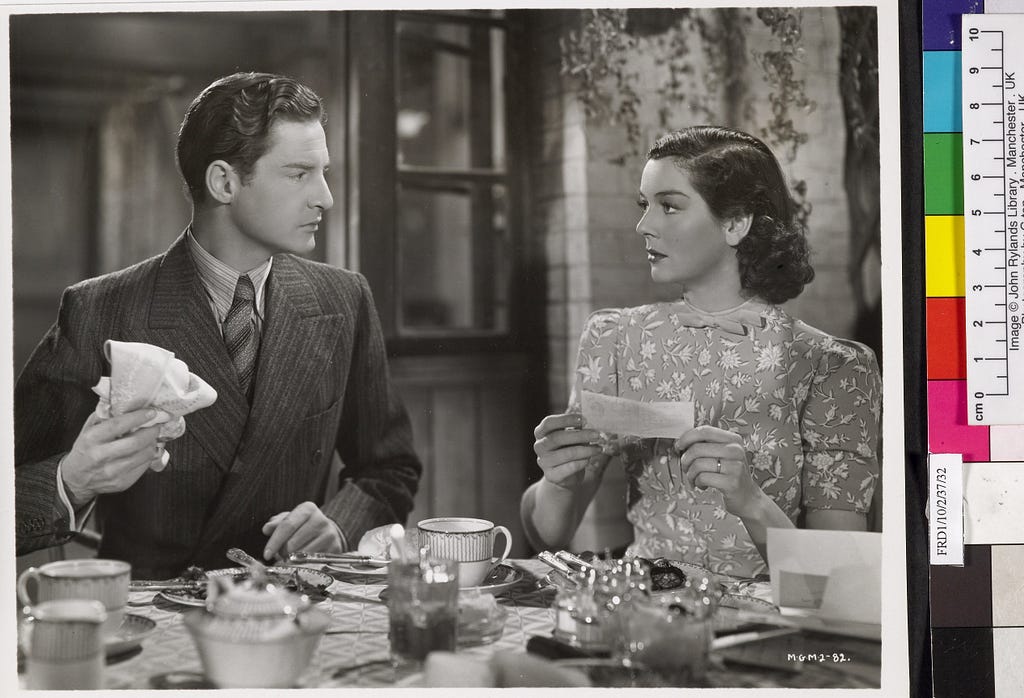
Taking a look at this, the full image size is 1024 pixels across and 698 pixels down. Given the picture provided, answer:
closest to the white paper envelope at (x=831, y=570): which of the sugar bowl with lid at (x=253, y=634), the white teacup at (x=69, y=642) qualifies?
the sugar bowl with lid at (x=253, y=634)

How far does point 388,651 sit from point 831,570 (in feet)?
2.60

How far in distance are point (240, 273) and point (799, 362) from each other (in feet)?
3.47

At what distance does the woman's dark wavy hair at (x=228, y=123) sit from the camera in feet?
5.62

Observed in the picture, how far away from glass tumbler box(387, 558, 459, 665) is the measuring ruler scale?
1.02 m

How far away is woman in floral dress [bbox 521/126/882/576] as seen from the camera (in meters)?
1.69

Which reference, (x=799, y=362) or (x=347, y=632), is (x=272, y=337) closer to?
(x=347, y=632)

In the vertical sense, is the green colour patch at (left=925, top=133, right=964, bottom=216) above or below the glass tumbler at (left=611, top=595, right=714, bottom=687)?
above

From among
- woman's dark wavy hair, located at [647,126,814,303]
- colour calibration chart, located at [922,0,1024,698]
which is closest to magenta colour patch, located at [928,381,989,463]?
colour calibration chart, located at [922,0,1024,698]

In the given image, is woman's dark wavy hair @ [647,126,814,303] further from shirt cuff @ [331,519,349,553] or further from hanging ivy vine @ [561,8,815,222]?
shirt cuff @ [331,519,349,553]

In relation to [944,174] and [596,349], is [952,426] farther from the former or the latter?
[596,349]

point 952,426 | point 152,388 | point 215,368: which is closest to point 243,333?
point 215,368

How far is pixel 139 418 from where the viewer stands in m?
1.67

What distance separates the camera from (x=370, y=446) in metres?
1.78

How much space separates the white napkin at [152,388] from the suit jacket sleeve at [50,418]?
0.05 m
